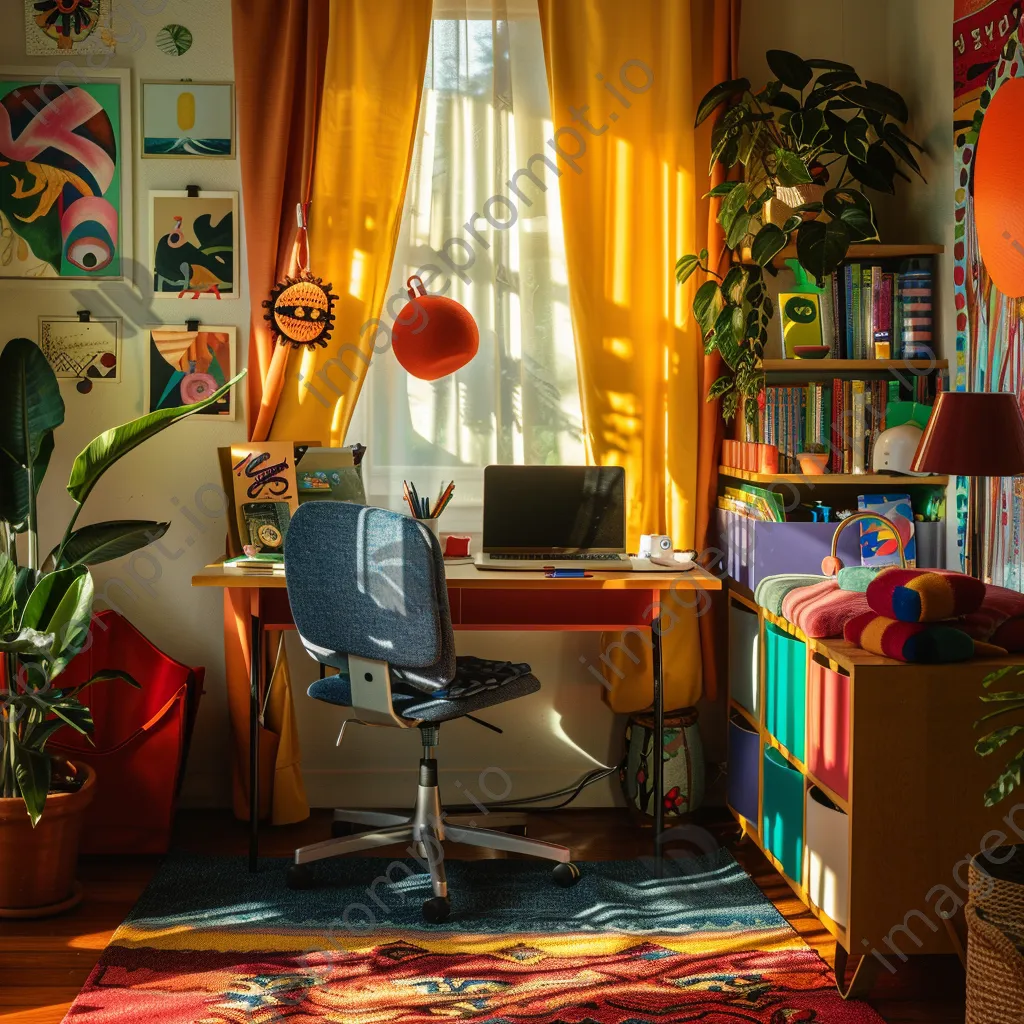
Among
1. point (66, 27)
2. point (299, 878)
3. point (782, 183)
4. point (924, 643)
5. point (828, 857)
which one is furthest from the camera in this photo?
point (66, 27)

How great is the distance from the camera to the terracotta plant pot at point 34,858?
104 inches

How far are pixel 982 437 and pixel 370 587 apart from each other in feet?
4.35

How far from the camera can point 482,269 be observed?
133 inches

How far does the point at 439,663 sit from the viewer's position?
2.60m

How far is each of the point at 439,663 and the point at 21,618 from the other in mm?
1009

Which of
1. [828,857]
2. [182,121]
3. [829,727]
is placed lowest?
[828,857]

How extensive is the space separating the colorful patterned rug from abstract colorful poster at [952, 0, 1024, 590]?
102 cm

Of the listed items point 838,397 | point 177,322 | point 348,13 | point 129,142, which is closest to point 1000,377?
point 838,397

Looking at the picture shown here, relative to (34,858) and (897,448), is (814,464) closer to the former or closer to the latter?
(897,448)

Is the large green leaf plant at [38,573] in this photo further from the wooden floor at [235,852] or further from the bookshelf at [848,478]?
the bookshelf at [848,478]

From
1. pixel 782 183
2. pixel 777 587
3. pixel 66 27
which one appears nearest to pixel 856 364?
pixel 782 183

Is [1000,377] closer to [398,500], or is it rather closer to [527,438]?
[527,438]

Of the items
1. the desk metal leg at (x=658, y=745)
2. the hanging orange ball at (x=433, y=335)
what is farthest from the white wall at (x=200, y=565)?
the hanging orange ball at (x=433, y=335)

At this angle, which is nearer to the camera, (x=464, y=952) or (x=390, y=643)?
(x=464, y=952)
